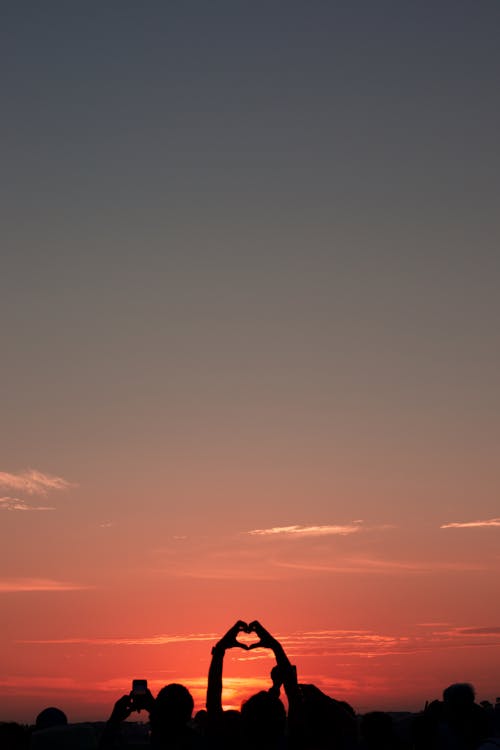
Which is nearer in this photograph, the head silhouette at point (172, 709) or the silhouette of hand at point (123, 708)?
the head silhouette at point (172, 709)

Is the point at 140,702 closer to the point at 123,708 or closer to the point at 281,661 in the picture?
the point at 123,708

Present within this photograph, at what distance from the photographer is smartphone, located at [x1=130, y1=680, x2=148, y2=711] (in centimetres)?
962

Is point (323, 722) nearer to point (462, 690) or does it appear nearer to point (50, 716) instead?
point (462, 690)

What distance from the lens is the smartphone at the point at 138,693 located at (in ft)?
31.6

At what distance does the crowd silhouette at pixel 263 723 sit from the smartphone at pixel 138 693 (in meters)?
0.01

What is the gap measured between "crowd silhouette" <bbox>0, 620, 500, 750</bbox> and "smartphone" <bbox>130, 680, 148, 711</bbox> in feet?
0.03

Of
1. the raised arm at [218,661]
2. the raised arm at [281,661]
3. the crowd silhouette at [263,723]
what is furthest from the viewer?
the raised arm at [218,661]

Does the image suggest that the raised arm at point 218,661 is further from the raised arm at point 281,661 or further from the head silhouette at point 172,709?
the head silhouette at point 172,709

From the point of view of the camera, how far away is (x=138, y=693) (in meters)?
9.77

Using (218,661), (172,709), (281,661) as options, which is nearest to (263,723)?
(172,709)

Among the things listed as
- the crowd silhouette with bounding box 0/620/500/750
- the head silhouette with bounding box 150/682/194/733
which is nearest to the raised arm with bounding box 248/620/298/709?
the crowd silhouette with bounding box 0/620/500/750

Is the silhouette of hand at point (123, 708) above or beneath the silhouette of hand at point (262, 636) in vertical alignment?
beneath

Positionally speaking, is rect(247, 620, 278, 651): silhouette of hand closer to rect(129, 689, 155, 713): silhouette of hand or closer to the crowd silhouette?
the crowd silhouette

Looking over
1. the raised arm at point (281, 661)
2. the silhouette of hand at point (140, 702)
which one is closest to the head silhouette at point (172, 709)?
the raised arm at point (281, 661)
